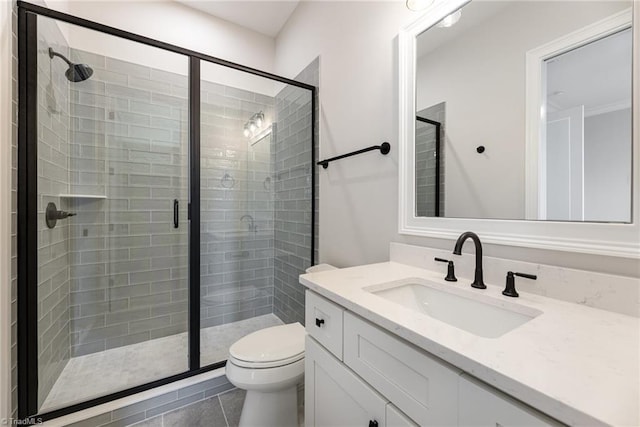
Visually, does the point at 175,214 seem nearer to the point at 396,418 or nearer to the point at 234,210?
the point at 234,210

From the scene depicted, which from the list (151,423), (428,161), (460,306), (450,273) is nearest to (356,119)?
(428,161)

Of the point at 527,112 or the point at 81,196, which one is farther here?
the point at 81,196

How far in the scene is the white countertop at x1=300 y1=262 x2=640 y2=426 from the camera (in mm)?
368

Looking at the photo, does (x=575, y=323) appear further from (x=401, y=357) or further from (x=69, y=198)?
(x=69, y=198)

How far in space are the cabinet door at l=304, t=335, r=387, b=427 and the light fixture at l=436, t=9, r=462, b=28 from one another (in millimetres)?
1372

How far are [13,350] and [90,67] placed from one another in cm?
177

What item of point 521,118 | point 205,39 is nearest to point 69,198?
point 205,39

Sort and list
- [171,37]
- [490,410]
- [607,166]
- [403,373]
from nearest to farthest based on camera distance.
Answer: [490,410] → [403,373] → [607,166] → [171,37]

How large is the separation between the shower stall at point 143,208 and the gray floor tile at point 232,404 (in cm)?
20

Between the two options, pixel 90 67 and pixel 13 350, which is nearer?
pixel 13 350

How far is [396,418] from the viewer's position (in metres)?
0.63

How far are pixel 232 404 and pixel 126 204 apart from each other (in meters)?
1.56

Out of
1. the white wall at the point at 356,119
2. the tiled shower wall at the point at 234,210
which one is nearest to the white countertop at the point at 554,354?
the white wall at the point at 356,119

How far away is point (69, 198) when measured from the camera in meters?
1.69
